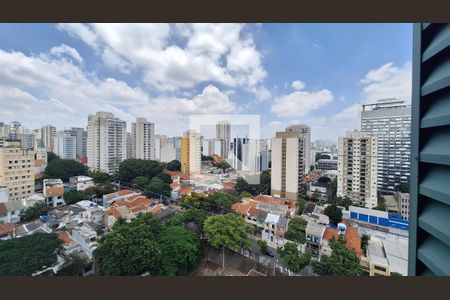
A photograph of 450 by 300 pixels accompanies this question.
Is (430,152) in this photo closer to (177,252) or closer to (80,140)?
(177,252)

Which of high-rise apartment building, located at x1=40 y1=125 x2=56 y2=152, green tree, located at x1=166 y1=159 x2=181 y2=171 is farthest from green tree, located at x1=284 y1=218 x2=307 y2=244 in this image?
high-rise apartment building, located at x1=40 y1=125 x2=56 y2=152

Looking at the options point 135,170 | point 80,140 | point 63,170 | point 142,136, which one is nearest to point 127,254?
point 135,170

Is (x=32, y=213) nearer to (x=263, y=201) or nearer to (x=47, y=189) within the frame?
(x=47, y=189)

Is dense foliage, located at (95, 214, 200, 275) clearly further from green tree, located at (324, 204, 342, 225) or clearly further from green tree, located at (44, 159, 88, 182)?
green tree, located at (44, 159, 88, 182)

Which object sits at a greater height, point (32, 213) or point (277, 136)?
point (277, 136)

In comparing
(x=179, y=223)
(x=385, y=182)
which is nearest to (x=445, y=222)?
(x=179, y=223)

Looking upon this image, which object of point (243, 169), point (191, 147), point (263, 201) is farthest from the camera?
point (191, 147)
